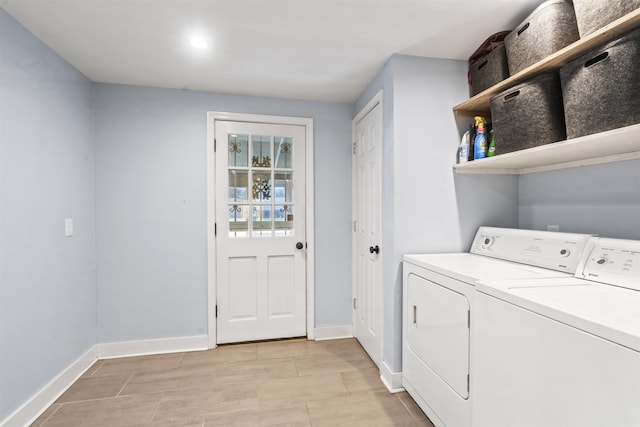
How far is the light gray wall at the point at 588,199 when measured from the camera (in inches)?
56.2

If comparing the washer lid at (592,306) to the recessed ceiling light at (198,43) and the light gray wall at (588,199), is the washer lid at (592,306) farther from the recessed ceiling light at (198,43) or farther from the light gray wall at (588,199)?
the recessed ceiling light at (198,43)

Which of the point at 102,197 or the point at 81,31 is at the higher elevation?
the point at 81,31

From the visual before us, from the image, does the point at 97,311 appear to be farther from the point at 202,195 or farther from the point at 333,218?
the point at 333,218

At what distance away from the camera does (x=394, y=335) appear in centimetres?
200

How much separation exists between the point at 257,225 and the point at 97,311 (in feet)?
4.88

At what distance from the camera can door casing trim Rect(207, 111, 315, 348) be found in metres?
2.59

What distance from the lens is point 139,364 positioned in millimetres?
2336

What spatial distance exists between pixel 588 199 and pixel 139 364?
330cm

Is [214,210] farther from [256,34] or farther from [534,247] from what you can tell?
[534,247]

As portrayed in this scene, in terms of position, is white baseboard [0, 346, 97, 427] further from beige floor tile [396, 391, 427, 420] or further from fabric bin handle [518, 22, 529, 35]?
fabric bin handle [518, 22, 529, 35]

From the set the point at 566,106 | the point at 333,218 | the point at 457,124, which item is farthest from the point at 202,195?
the point at 566,106

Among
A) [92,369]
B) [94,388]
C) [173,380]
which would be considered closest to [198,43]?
[173,380]

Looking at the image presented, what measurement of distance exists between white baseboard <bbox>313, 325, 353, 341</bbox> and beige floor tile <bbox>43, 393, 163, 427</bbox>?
1.34m

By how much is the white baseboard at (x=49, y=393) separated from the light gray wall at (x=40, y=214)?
4 cm
